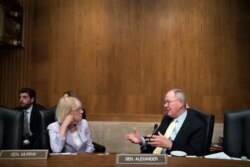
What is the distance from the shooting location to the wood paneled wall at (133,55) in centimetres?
536

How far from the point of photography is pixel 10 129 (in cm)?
272

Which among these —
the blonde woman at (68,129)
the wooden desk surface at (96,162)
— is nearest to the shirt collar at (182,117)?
the blonde woman at (68,129)

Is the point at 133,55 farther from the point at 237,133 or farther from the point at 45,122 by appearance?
the point at 237,133

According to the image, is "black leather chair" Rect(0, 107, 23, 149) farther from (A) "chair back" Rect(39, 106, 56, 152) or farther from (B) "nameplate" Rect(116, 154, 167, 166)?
(B) "nameplate" Rect(116, 154, 167, 166)

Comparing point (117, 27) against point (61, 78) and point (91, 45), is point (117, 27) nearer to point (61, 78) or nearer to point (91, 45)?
point (91, 45)

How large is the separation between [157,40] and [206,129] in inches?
111

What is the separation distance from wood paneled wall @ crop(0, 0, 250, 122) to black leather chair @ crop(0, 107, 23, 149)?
2911mm

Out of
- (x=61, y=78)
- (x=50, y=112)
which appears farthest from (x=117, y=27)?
(x=50, y=112)

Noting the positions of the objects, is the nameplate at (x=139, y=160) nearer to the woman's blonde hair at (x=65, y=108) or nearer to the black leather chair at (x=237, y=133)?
the black leather chair at (x=237, y=133)

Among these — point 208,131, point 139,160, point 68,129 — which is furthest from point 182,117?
point 139,160

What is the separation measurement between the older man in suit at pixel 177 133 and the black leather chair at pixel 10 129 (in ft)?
3.06

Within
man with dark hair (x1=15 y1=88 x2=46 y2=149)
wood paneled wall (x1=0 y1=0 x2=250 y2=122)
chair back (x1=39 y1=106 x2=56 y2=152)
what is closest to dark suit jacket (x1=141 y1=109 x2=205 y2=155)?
chair back (x1=39 y1=106 x2=56 y2=152)

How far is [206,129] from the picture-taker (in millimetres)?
2912

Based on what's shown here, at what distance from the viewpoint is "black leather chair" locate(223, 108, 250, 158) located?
2688 mm
